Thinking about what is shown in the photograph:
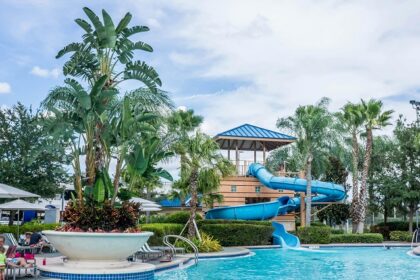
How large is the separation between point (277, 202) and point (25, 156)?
1590cm

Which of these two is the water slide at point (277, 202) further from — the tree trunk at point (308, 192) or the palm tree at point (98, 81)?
the palm tree at point (98, 81)

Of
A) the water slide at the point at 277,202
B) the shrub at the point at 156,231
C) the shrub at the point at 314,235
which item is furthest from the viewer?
the shrub at the point at 314,235

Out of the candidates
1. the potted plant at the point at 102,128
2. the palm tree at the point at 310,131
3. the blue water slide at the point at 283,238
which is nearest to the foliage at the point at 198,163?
the blue water slide at the point at 283,238

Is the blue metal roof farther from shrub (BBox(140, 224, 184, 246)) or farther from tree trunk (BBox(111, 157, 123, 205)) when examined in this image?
tree trunk (BBox(111, 157, 123, 205))

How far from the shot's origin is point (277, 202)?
109 ft

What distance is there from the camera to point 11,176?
82.8 feet

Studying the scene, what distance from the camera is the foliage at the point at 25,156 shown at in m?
25.3

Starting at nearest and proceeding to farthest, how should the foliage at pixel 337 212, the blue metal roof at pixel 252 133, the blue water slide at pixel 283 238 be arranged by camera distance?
the blue water slide at pixel 283 238 < the blue metal roof at pixel 252 133 < the foliage at pixel 337 212

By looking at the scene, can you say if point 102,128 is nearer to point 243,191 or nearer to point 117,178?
point 117,178

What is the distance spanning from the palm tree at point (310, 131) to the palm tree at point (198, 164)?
28.2ft

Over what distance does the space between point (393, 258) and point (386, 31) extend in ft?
34.3

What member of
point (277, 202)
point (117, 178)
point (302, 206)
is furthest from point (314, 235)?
Result: point (117, 178)

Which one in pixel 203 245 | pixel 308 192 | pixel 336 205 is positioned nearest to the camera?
pixel 203 245

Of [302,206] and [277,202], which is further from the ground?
[277,202]
